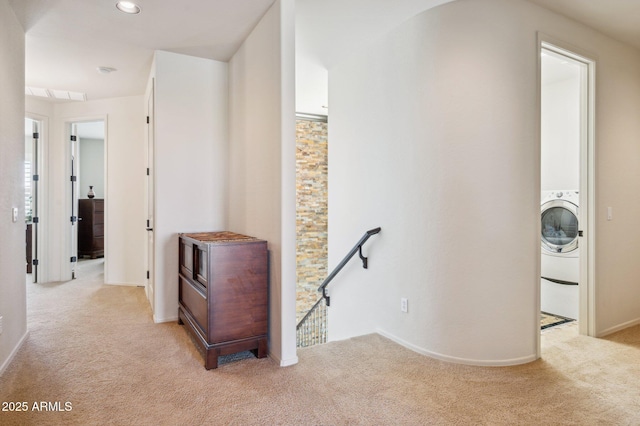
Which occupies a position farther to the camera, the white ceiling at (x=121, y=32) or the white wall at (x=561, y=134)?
the white wall at (x=561, y=134)

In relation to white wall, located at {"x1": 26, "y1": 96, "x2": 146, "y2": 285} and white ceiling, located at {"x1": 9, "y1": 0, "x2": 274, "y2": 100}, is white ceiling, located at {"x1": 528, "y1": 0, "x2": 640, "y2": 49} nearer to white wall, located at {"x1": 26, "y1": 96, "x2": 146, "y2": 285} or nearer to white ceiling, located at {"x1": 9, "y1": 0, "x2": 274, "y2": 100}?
white ceiling, located at {"x1": 9, "y1": 0, "x2": 274, "y2": 100}

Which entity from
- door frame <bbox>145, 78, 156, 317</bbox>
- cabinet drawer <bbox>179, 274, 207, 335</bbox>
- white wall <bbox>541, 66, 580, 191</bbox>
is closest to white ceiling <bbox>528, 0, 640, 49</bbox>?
white wall <bbox>541, 66, 580, 191</bbox>

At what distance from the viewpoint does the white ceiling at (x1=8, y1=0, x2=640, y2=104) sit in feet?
8.78

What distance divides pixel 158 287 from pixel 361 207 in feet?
6.80

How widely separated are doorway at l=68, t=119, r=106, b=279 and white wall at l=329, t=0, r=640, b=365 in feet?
14.9

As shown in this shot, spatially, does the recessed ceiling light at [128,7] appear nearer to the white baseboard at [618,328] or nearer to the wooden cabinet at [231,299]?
the wooden cabinet at [231,299]

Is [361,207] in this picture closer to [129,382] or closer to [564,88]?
[129,382]

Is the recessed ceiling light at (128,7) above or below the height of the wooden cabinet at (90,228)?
above

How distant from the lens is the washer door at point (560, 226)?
370cm

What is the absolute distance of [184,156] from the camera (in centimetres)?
357

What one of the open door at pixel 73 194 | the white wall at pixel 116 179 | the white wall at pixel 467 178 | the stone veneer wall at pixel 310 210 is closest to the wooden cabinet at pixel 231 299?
the white wall at pixel 467 178

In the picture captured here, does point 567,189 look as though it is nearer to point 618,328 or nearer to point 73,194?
point 618,328

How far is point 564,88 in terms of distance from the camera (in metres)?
4.05

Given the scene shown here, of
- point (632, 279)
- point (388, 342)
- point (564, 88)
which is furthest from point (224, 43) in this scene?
point (632, 279)
